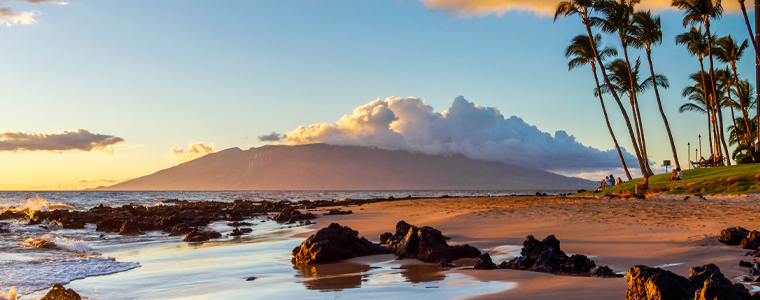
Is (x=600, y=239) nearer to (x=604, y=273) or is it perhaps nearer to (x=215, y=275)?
(x=604, y=273)

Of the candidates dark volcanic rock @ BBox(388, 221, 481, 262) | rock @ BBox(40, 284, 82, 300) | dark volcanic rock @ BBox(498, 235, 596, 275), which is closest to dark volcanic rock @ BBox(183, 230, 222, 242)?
dark volcanic rock @ BBox(388, 221, 481, 262)

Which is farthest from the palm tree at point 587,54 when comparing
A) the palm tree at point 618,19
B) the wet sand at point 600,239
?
the wet sand at point 600,239

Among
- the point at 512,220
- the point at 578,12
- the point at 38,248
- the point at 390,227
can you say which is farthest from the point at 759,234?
the point at 578,12

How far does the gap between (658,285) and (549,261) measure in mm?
2604

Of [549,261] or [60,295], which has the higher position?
[549,261]

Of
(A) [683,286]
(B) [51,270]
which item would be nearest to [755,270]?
(A) [683,286]

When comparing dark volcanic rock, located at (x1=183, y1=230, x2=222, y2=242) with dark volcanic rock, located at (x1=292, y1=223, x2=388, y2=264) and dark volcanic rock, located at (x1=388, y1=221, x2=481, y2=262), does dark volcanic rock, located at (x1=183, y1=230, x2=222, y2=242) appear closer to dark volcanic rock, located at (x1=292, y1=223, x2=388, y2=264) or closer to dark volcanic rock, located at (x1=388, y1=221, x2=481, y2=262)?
dark volcanic rock, located at (x1=292, y1=223, x2=388, y2=264)

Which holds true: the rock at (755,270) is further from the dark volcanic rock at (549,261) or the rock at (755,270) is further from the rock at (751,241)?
the rock at (751,241)

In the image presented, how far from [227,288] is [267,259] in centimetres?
270

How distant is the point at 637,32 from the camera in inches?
1473

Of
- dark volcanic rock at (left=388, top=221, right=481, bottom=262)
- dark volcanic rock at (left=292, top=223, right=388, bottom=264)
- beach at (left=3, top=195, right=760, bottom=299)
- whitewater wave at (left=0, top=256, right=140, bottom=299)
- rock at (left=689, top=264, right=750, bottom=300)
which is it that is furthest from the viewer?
dark volcanic rock at (left=292, top=223, right=388, bottom=264)

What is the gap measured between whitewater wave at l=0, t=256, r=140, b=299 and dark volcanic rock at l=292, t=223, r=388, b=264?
10.6ft

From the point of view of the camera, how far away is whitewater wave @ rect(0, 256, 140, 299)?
727 cm

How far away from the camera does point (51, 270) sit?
27.5ft
